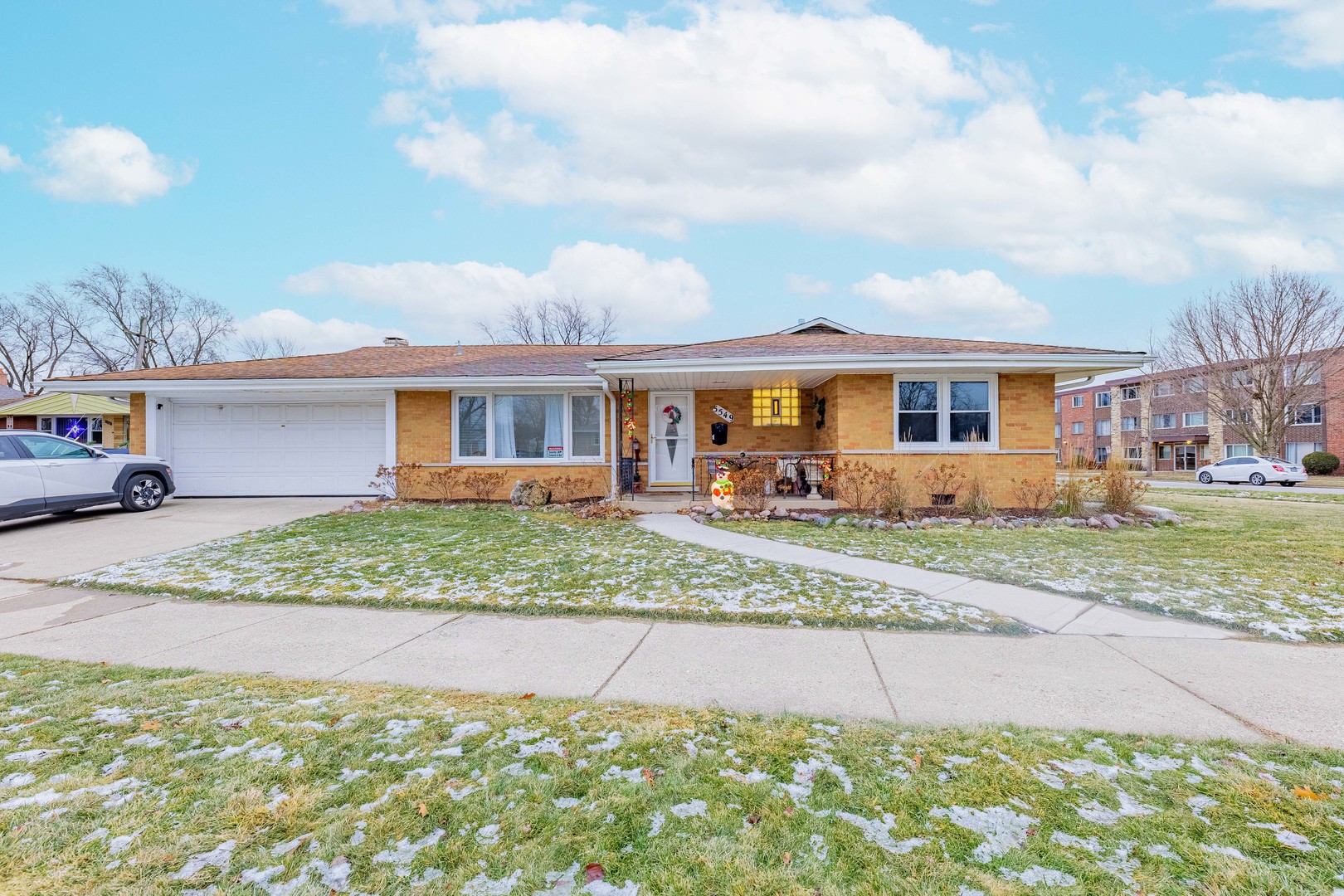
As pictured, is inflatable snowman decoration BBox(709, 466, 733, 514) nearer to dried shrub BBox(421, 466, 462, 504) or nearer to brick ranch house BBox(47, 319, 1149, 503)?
brick ranch house BBox(47, 319, 1149, 503)

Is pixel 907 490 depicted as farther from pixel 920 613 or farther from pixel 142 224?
pixel 142 224

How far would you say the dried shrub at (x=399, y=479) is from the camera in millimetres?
12477

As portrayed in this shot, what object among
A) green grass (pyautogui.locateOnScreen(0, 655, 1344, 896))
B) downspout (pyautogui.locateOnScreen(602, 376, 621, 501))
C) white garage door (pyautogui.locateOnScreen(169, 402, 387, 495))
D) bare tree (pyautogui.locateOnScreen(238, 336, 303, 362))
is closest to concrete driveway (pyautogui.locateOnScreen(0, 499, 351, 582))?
white garage door (pyautogui.locateOnScreen(169, 402, 387, 495))

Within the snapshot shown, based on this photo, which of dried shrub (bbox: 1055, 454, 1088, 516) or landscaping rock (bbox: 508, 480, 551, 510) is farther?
landscaping rock (bbox: 508, 480, 551, 510)

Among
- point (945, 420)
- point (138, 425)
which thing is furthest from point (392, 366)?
point (945, 420)

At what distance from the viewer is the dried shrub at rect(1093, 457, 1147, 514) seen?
10.2 meters

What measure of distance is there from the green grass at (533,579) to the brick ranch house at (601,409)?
4.30 metres

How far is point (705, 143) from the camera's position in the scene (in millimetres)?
17750

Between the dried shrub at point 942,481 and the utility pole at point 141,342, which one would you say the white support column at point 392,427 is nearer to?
the dried shrub at point 942,481

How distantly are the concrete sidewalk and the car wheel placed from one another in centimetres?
679

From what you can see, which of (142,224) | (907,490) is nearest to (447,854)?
(907,490)

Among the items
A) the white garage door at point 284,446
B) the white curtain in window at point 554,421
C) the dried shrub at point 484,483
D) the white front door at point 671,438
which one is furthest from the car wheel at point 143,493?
the white front door at point 671,438

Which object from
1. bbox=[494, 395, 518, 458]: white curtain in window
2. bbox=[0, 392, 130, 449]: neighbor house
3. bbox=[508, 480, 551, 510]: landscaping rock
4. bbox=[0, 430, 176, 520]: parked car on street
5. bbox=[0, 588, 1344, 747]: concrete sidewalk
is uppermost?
bbox=[0, 392, 130, 449]: neighbor house

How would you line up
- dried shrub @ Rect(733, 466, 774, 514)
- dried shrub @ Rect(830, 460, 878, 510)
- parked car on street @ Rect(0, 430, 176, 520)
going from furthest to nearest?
Answer: dried shrub @ Rect(830, 460, 878, 510) → dried shrub @ Rect(733, 466, 774, 514) → parked car on street @ Rect(0, 430, 176, 520)
